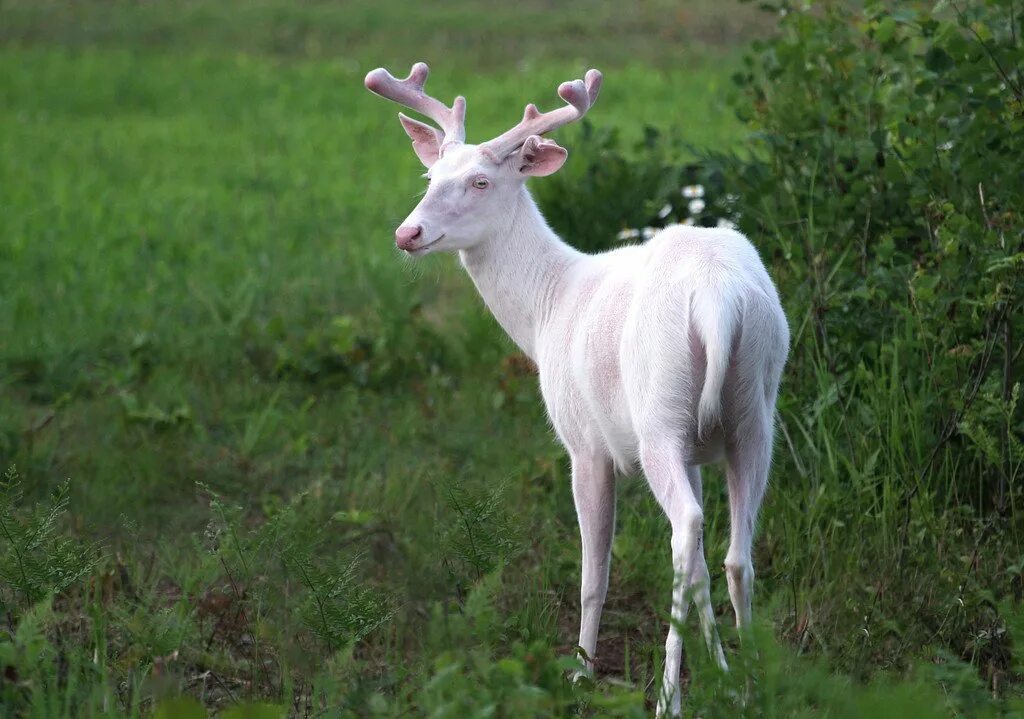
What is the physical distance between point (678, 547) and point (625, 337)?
63 centimetres

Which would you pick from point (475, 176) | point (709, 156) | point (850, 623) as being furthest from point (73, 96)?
point (850, 623)

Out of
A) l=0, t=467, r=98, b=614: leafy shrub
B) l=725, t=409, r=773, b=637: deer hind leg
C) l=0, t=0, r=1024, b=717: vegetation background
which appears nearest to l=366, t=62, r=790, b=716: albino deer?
l=725, t=409, r=773, b=637: deer hind leg

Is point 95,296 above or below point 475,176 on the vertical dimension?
below

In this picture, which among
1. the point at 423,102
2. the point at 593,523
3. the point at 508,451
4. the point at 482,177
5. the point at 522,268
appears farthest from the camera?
the point at 508,451

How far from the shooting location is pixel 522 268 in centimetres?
450

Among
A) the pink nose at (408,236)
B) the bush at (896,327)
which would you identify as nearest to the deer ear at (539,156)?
the pink nose at (408,236)

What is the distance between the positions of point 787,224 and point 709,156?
83 cm

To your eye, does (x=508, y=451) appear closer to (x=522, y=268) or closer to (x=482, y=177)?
(x=522, y=268)

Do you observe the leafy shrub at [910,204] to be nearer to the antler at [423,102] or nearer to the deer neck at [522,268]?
the deer neck at [522,268]

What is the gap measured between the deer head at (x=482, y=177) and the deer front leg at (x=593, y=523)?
825 mm

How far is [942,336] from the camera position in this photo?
15.2 ft

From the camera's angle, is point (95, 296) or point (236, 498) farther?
point (95, 296)

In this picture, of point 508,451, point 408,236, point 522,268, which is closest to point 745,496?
point 522,268

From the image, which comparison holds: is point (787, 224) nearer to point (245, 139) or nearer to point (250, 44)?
point (245, 139)
